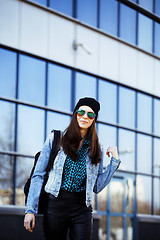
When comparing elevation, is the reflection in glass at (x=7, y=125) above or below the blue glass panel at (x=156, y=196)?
above

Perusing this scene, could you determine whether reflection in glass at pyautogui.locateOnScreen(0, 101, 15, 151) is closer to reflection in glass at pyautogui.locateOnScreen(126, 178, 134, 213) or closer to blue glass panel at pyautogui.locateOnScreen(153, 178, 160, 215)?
reflection in glass at pyautogui.locateOnScreen(126, 178, 134, 213)

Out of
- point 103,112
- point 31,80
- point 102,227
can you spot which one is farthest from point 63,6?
→ point 102,227

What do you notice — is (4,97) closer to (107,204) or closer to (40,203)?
(107,204)

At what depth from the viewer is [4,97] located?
11102 millimetres

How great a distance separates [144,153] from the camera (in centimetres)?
1568

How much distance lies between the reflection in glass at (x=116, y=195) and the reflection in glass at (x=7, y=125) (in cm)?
441

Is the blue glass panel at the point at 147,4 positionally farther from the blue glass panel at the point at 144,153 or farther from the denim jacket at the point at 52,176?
the denim jacket at the point at 52,176

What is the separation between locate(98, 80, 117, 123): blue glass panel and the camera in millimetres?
14188

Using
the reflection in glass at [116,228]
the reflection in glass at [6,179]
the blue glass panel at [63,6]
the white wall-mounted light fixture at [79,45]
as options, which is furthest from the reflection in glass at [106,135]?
the reflection in glass at [6,179]

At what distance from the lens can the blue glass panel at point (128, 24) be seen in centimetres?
1518

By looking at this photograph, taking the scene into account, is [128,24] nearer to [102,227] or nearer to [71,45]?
[71,45]

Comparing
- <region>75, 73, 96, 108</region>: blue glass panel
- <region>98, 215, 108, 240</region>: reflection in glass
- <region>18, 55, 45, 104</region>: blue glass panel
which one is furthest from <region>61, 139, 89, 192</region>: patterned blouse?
<region>98, 215, 108, 240</region>: reflection in glass

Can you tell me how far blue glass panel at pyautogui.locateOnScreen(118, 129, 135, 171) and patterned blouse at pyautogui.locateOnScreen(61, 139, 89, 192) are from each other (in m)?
10.9

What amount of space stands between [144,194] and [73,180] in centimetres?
1210
